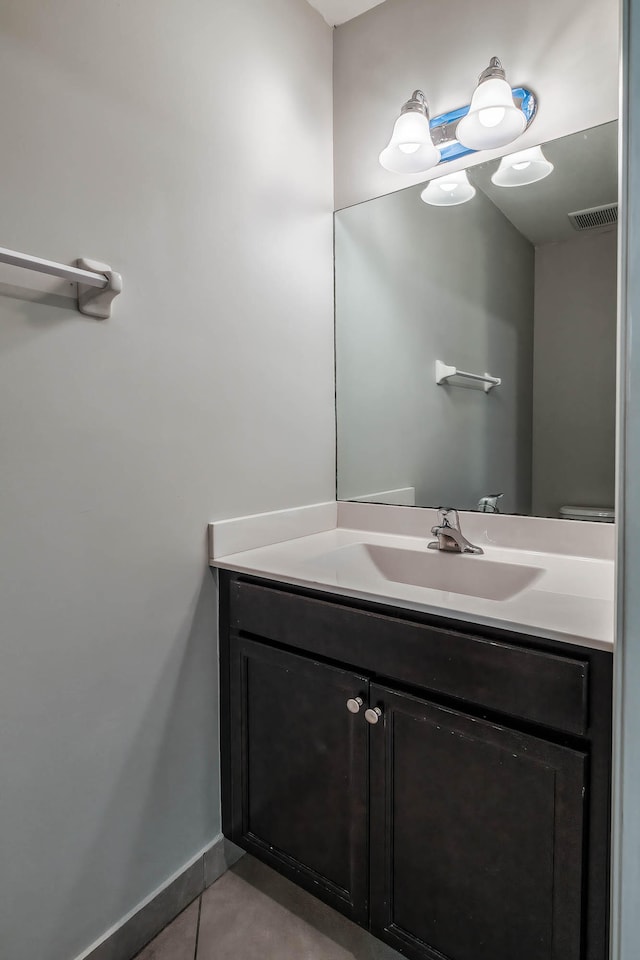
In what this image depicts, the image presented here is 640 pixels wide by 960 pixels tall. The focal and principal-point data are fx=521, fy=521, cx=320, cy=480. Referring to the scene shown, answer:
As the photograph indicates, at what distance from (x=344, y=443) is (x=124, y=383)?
86cm

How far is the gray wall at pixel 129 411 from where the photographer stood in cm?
99

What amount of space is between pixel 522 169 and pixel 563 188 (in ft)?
0.43

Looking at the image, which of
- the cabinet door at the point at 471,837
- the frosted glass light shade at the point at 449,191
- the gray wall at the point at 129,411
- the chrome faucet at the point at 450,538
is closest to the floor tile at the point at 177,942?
the gray wall at the point at 129,411

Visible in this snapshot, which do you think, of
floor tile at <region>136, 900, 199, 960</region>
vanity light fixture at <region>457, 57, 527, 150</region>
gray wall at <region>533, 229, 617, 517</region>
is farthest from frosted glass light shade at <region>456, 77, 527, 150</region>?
floor tile at <region>136, 900, 199, 960</region>

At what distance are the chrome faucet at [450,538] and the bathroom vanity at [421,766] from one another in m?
0.07

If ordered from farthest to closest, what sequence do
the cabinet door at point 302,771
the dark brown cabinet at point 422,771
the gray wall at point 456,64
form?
1. the gray wall at point 456,64
2. the cabinet door at point 302,771
3. the dark brown cabinet at point 422,771

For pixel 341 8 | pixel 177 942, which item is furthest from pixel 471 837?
pixel 341 8

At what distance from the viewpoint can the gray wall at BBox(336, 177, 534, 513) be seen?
147cm

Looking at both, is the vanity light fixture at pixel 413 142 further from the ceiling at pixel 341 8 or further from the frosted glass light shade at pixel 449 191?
the ceiling at pixel 341 8

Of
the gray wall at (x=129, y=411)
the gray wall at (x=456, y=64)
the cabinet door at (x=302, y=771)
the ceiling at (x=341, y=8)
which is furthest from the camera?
the ceiling at (x=341, y=8)

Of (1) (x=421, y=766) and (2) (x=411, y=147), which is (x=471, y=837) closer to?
(1) (x=421, y=766)

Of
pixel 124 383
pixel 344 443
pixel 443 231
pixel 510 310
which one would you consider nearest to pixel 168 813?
pixel 124 383

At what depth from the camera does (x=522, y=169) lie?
4.59 feet

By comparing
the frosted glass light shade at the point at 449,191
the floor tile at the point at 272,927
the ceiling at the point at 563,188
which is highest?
the frosted glass light shade at the point at 449,191
